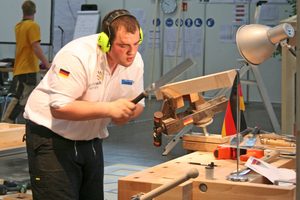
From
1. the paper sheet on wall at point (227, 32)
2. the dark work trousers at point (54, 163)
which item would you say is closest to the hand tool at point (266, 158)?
the dark work trousers at point (54, 163)

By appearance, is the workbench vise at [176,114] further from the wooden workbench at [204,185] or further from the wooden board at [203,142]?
the wooden workbench at [204,185]

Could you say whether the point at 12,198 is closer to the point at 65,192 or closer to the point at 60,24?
the point at 65,192

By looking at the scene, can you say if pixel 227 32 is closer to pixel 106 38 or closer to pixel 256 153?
pixel 256 153

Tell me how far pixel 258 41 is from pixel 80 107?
0.75m

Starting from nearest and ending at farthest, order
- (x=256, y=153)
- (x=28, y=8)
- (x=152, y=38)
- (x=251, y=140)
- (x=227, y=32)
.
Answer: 1. (x=256, y=153)
2. (x=251, y=140)
3. (x=28, y=8)
4. (x=227, y=32)
5. (x=152, y=38)

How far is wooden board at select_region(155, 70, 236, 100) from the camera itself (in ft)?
5.51

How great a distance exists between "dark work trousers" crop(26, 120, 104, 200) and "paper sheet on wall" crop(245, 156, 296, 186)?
732mm

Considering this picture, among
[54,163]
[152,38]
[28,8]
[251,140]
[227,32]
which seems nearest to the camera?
[54,163]

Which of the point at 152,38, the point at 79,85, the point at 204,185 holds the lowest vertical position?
the point at 204,185

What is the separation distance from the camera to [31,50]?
4750 mm

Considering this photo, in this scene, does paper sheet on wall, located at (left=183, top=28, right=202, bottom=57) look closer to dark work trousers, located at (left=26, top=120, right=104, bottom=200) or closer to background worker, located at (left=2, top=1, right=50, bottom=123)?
background worker, located at (left=2, top=1, right=50, bottom=123)

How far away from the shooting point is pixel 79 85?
4.57 feet

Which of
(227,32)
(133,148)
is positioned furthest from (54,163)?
(227,32)

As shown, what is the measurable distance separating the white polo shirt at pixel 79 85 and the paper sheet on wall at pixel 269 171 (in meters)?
0.63
